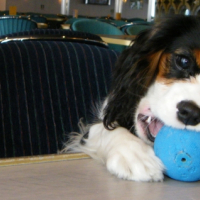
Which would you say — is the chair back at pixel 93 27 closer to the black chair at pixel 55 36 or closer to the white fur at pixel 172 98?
the black chair at pixel 55 36

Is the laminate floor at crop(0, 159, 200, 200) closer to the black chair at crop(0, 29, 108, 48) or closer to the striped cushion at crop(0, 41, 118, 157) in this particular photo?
the striped cushion at crop(0, 41, 118, 157)

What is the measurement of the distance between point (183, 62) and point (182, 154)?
321 millimetres

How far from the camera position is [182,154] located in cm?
63

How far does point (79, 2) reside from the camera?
10141mm

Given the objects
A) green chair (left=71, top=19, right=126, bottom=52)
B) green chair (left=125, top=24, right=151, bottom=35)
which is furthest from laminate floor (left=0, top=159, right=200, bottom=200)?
green chair (left=125, top=24, right=151, bottom=35)

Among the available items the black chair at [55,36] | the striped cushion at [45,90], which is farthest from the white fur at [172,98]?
the black chair at [55,36]

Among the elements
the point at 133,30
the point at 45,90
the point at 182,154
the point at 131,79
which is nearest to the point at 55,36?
the point at 45,90

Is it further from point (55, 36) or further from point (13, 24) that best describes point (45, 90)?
point (13, 24)

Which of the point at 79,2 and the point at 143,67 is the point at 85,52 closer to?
the point at 143,67

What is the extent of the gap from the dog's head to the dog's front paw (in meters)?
0.07

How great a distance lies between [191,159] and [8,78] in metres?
0.71

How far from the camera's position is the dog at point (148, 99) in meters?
0.68

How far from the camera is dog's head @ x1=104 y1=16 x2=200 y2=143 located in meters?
0.81

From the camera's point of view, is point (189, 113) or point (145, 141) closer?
point (189, 113)
